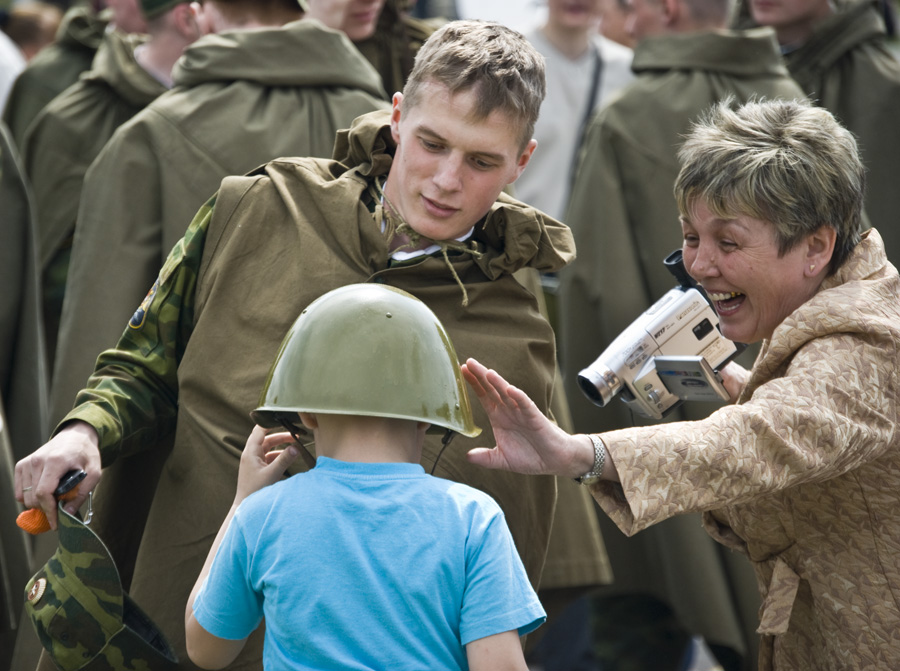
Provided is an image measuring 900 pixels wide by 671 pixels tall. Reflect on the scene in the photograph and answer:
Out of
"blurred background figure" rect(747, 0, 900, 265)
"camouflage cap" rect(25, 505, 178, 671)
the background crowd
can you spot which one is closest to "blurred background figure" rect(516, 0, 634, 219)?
the background crowd

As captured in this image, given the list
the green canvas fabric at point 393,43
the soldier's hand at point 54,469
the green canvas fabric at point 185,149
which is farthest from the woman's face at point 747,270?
the green canvas fabric at point 393,43

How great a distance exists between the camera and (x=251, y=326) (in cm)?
296

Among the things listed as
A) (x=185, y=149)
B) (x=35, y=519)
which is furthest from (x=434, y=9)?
(x=35, y=519)

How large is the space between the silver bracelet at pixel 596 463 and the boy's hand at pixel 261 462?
54 centimetres

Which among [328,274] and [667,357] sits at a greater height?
[328,274]

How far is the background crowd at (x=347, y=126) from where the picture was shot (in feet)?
13.2

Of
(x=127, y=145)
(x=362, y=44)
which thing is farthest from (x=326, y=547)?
(x=362, y=44)

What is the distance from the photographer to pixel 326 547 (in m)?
2.21

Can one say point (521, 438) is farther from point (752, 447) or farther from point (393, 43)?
point (393, 43)

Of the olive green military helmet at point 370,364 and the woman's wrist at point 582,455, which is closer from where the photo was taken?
the olive green military helmet at point 370,364

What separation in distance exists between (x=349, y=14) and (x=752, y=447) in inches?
111

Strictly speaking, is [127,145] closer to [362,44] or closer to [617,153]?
[362,44]

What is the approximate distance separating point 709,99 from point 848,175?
238 cm

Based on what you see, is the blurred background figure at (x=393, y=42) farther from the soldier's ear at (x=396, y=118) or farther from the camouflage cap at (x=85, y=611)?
the camouflage cap at (x=85, y=611)
